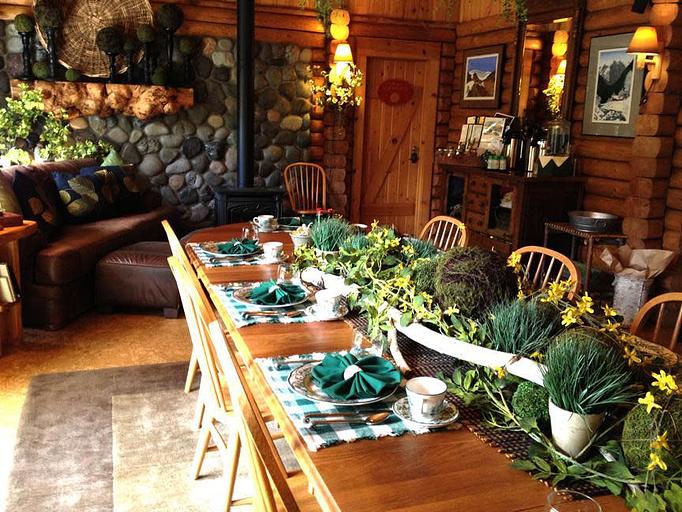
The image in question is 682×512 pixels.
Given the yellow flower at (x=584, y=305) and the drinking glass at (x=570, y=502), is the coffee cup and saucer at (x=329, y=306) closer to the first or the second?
the yellow flower at (x=584, y=305)

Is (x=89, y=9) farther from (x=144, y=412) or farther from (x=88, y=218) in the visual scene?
(x=144, y=412)

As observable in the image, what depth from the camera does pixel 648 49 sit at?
4191mm

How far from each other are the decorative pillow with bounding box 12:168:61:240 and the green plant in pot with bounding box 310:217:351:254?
8.62 feet

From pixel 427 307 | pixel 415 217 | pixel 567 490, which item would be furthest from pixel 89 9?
pixel 567 490

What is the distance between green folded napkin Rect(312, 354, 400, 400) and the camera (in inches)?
59.4

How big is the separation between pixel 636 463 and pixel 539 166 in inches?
170

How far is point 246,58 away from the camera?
225 inches

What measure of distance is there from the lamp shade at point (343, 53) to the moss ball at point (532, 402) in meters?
5.47

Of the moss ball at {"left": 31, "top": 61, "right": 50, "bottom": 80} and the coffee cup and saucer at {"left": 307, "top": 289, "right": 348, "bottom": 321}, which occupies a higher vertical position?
the moss ball at {"left": 31, "top": 61, "right": 50, "bottom": 80}

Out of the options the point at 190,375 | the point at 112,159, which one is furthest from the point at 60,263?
the point at 112,159

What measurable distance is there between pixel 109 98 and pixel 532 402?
212 inches

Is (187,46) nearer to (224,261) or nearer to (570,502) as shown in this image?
(224,261)

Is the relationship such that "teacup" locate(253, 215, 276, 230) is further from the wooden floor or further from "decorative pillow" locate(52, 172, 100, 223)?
"decorative pillow" locate(52, 172, 100, 223)

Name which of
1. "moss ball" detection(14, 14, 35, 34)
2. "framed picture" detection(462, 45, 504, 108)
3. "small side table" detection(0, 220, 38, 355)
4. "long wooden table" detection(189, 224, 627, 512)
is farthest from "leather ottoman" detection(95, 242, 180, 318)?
"framed picture" detection(462, 45, 504, 108)
